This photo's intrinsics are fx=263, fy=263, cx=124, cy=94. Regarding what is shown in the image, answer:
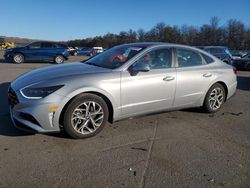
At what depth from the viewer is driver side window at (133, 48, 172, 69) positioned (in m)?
4.68

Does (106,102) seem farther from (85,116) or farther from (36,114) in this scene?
(36,114)

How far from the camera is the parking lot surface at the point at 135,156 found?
2977 millimetres

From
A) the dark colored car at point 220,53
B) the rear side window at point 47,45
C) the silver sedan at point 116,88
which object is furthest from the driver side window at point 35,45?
the silver sedan at point 116,88

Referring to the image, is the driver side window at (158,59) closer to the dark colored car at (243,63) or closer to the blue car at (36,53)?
the dark colored car at (243,63)

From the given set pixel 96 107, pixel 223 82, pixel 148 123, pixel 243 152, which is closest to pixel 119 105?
pixel 96 107

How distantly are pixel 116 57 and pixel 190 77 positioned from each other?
4.81 ft

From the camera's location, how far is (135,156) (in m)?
3.57

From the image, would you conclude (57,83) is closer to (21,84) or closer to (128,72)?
(21,84)

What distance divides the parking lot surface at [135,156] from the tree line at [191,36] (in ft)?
245

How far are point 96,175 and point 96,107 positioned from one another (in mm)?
1323

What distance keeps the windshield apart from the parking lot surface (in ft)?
3.63

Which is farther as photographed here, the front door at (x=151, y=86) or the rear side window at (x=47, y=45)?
the rear side window at (x=47, y=45)

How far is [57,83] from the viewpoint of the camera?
3.89 metres

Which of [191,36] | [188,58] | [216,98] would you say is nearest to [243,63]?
[216,98]
